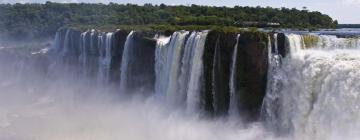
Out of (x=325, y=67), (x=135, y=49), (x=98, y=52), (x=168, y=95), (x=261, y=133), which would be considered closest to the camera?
(x=325, y=67)

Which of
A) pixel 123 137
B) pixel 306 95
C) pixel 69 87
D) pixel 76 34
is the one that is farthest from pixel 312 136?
pixel 76 34

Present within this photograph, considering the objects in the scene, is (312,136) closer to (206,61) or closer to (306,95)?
(306,95)

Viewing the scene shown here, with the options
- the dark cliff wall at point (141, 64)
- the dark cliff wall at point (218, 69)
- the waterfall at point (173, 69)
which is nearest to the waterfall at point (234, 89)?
the dark cliff wall at point (218, 69)

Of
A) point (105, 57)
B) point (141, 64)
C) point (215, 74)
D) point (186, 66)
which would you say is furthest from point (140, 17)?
point (215, 74)

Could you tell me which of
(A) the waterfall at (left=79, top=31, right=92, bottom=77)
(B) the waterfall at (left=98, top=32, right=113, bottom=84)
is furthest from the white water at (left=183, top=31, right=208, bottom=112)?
(A) the waterfall at (left=79, top=31, right=92, bottom=77)

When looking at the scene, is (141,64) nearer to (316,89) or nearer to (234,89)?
(234,89)

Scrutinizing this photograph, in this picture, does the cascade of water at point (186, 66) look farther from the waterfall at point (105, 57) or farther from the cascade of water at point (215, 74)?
the waterfall at point (105, 57)
